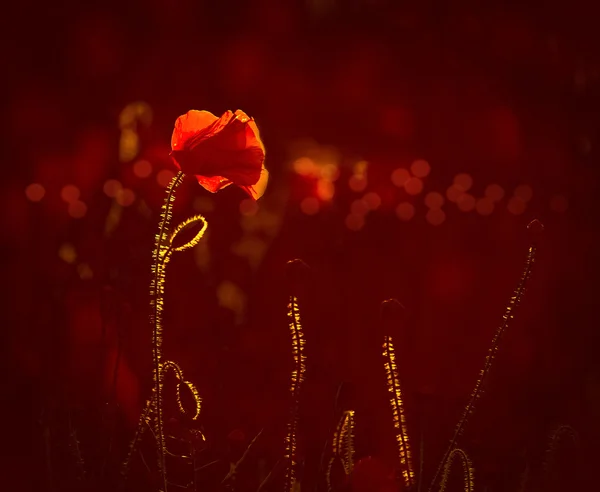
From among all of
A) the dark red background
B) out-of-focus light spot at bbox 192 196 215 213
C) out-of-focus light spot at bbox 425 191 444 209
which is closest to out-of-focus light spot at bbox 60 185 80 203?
the dark red background

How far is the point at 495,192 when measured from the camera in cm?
314

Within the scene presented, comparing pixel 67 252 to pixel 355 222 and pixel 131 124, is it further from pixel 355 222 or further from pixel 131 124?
pixel 355 222

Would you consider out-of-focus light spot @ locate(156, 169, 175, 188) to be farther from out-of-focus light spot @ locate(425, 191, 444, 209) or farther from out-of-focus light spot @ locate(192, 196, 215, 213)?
out-of-focus light spot @ locate(425, 191, 444, 209)

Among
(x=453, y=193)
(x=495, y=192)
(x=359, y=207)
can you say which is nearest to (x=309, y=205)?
(x=359, y=207)

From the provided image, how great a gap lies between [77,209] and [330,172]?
944 mm

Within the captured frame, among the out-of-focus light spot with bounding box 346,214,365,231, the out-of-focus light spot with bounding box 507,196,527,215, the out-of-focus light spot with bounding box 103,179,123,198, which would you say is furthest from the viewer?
the out-of-focus light spot with bounding box 507,196,527,215

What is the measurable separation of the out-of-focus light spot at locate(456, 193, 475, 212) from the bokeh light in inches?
6.3

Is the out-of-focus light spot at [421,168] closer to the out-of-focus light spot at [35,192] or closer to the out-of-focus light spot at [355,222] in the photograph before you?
the out-of-focus light spot at [355,222]

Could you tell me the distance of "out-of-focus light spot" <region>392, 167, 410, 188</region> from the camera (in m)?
3.23

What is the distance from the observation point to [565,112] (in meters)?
2.86

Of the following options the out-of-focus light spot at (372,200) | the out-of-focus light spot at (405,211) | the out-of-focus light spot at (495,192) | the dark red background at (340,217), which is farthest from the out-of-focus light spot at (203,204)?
the out-of-focus light spot at (495,192)

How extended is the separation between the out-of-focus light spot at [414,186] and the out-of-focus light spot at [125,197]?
113 cm

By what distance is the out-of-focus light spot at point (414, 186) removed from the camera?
3.20 metres

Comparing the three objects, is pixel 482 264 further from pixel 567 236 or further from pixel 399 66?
pixel 399 66
